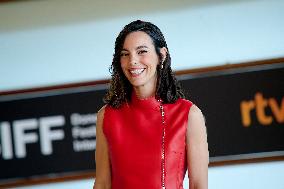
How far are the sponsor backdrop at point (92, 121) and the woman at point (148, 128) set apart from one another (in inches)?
51.2

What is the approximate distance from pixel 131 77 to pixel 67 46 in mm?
1529

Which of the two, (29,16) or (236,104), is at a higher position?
(29,16)

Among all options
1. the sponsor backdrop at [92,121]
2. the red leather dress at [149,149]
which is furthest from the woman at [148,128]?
the sponsor backdrop at [92,121]

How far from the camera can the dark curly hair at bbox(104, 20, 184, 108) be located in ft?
3.26

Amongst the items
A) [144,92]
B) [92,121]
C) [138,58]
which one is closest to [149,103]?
[144,92]

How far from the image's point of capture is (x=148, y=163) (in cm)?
100

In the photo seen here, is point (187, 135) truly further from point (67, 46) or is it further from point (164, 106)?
point (67, 46)

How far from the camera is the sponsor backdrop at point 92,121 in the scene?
7.64 ft

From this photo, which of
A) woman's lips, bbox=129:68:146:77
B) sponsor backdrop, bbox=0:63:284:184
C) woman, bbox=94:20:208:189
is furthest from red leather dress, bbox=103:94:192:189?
sponsor backdrop, bbox=0:63:284:184

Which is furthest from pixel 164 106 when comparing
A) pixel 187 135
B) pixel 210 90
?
pixel 210 90

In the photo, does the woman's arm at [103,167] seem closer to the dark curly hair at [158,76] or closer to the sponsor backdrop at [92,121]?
the dark curly hair at [158,76]

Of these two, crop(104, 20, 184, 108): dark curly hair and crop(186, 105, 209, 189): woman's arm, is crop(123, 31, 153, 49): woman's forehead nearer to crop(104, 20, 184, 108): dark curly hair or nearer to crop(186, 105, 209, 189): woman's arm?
crop(104, 20, 184, 108): dark curly hair

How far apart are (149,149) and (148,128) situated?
5 centimetres

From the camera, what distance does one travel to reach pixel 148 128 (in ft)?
3.37
